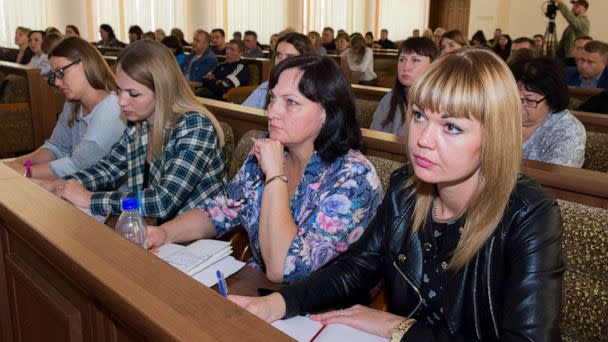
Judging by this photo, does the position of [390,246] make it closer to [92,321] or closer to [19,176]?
[92,321]

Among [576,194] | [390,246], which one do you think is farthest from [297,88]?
[576,194]

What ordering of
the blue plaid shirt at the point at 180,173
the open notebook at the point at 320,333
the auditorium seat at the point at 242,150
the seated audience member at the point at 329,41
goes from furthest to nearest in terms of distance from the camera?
1. the seated audience member at the point at 329,41
2. the auditorium seat at the point at 242,150
3. the blue plaid shirt at the point at 180,173
4. the open notebook at the point at 320,333

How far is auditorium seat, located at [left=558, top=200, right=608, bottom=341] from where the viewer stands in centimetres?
146

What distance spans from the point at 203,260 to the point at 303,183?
0.42 m

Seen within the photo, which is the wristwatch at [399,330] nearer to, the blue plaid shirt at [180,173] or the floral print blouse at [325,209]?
the floral print blouse at [325,209]

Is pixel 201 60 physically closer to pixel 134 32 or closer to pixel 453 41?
pixel 134 32

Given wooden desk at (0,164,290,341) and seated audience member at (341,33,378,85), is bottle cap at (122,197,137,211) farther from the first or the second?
seated audience member at (341,33,378,85)

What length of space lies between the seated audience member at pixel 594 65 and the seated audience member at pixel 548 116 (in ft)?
11.6

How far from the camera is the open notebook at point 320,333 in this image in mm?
1252

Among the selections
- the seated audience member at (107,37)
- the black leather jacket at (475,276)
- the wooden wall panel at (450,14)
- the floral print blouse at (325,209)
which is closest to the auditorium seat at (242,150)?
the floral print blouse at (325,209)

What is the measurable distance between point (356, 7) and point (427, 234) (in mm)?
16018

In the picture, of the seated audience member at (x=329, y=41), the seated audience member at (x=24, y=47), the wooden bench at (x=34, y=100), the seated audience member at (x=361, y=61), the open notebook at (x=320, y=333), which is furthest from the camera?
the seated audience member at (x=329, y=41)

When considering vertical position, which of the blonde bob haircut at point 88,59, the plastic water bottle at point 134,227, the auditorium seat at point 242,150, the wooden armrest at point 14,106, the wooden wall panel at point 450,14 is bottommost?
the wooden armrest at point 14,106

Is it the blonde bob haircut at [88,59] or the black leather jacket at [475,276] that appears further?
the blonde bob haircut at [88,59]
